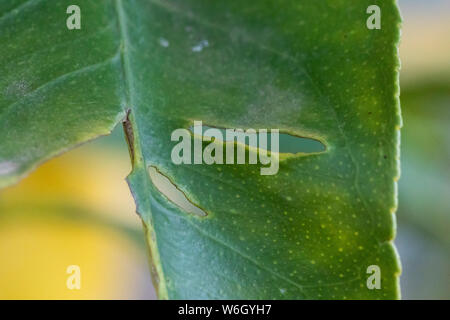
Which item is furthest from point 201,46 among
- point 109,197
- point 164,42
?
point 109,197

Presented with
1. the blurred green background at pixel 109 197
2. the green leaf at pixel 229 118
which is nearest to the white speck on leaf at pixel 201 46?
the green leaf at pixel 229 118

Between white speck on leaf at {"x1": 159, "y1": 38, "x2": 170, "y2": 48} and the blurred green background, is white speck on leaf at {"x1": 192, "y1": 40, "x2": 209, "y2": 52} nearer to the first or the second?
white speck on leaf at {"x1": 159, "y1": 38, "x2": 170, "y2": 48}

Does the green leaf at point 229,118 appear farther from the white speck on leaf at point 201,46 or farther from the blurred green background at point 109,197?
the blurred green background at point 109,197

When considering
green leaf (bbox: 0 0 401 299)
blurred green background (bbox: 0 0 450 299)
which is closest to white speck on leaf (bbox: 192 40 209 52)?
green leaf (bbox: 0 0 401 299)

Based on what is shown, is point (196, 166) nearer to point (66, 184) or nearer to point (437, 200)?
point (66, 184)

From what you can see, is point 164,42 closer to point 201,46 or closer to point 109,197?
point 201,46
